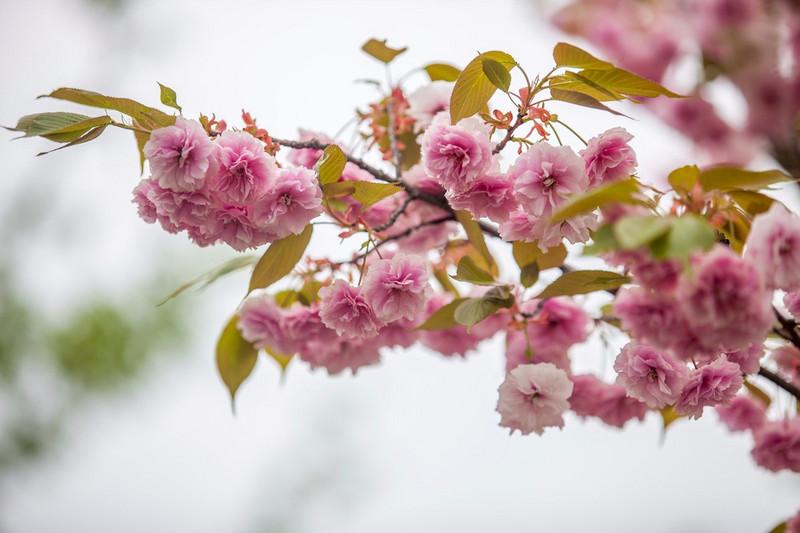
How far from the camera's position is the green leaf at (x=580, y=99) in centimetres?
48

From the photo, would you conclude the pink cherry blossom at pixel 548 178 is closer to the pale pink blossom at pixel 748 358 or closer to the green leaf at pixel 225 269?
the pale pink blossom at pixel 748 358

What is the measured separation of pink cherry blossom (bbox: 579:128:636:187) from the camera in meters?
0.46

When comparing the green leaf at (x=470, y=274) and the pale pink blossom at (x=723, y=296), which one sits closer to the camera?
the pale pink blossom at (x=723, y=296)

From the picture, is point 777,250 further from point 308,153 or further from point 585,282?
point 308,153

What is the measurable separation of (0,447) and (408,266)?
3030 millimetres

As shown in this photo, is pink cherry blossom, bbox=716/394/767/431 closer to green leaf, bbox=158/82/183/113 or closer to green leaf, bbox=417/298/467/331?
green leaf, bbox=417/298/467/331

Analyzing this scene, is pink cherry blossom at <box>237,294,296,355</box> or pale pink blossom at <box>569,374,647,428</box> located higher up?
pale pink blossom at <box>569,374,647,428</box>

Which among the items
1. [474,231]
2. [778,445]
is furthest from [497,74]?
[778,445]

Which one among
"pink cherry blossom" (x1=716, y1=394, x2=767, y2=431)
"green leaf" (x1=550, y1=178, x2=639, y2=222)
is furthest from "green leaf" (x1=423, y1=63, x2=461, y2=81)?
"pink cherry blossom" (x1=716, y1=394, x2=767, y2=431)

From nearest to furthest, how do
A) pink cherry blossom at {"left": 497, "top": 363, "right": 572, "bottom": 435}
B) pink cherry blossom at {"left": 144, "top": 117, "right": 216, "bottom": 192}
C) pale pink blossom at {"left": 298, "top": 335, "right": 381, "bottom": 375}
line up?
pink cherry blossom at {"left": 144, "top": 117, "right": 216, "bottom": 192}
pink cherry blossom at {"left": 497, "top": 363, "right": 572, "bottom": 435}
pale pink blossom at {"left": 298, "top": 335, "right": 381, "bottom": 375}

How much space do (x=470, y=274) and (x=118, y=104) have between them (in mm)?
299

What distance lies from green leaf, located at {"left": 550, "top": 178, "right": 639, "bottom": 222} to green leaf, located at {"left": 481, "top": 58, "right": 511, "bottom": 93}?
16cm

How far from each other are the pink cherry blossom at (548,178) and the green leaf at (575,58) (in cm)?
7

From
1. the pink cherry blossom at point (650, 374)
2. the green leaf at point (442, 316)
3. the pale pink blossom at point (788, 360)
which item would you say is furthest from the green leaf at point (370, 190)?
the pale pink blossom at point (788, 360)
